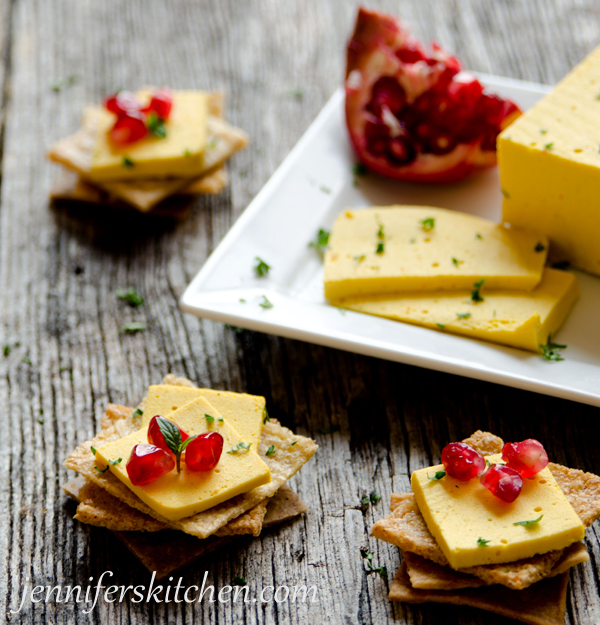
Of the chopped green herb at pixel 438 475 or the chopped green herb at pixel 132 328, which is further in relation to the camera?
the chopped green herb at pixel 132 328

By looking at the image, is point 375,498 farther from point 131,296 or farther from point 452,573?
point 131,296

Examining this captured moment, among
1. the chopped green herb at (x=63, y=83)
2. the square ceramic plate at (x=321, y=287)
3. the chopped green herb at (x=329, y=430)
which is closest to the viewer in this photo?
the square ceramic plate at (x=321, y=287)

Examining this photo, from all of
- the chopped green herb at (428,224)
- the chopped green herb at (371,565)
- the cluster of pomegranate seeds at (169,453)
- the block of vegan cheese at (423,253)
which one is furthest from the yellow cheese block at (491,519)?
the chopped green herb at (428,224)

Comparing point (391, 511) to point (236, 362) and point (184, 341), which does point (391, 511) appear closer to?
point (236, 362)

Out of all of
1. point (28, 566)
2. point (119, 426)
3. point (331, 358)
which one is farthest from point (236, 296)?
point (28, 566)

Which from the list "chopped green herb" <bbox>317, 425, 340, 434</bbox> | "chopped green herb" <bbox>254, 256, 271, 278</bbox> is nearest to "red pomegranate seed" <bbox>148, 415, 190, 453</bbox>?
"chopped green herb" <bbox>317, 425, 340, 434</bbox>

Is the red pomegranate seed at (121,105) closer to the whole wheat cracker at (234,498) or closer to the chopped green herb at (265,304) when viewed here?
the chopped green herb at (265,304)

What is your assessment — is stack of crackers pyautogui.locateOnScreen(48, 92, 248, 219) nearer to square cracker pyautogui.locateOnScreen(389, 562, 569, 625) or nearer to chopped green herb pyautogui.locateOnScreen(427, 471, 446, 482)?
chopped green herb pyautogui.locateOnScreen(427, 471, 446, 482)
